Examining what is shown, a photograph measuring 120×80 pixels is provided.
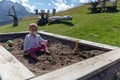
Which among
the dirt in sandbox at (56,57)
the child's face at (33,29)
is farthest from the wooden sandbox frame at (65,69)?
the child's face at (33,29)

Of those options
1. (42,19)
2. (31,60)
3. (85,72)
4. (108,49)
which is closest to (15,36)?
(31,60)

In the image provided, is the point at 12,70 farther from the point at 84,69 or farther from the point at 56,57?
the point at 56,57

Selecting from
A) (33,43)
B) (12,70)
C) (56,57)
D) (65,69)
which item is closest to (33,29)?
(33,43)

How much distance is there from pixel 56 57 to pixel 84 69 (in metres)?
2.24

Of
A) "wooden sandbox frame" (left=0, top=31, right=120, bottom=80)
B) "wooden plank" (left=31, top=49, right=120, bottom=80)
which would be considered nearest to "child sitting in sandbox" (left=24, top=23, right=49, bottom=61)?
"wooden sandbox frame" (left=0, top=31, right=120, bottom=80)

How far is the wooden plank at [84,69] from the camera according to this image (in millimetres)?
3904

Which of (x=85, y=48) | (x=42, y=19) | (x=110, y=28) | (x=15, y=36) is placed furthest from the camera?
(x=42, y=19)

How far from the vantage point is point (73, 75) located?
397 centimetres

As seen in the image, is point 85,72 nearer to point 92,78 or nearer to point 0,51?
point 92,78

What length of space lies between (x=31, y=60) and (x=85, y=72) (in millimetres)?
2369

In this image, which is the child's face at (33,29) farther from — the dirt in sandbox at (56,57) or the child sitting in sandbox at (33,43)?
the dirt in sandbox at (56,57)

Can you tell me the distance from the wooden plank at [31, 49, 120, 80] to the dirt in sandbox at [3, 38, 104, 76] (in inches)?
35.5

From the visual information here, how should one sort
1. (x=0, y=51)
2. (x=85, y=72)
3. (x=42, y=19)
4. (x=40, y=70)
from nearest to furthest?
1. (x=85, y=72)
2. (x=40, y=70)
3. (x=0, y=51)
4. (x=42, y=19)

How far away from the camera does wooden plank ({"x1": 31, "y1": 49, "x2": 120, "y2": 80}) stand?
390 cm
